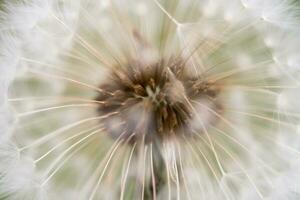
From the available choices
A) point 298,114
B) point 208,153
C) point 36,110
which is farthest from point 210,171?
point 36,110

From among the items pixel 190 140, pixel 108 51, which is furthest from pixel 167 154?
pixel 108 51

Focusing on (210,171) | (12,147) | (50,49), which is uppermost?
(50,49)

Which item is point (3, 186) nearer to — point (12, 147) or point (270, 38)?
point (12, 147)

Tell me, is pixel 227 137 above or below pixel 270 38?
below

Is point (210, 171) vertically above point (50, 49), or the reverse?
point (50, 49)

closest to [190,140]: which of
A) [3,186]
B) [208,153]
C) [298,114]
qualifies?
[208,153]

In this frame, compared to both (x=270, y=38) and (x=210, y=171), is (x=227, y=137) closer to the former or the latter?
(x=210, y=171)
